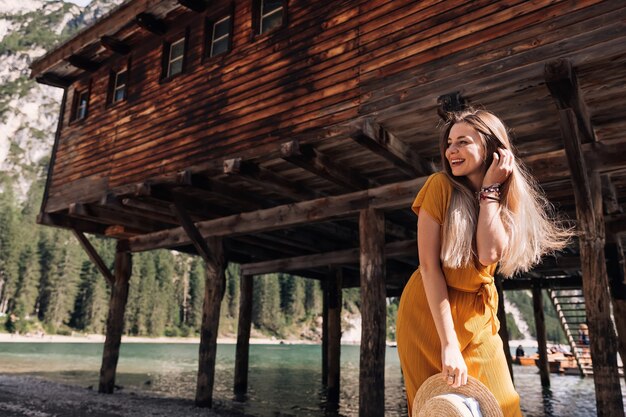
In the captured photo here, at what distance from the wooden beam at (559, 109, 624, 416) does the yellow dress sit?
14.6ft

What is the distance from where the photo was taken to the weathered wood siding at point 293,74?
21.1 feet

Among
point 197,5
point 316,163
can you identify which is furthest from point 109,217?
point 316,163

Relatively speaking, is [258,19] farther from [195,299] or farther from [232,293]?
[232,293]

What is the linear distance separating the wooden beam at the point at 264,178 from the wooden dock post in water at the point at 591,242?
494 cm

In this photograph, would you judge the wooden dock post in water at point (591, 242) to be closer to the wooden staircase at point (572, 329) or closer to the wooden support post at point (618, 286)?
the wooden support post at point (618, 286)

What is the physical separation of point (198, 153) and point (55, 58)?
248 inches

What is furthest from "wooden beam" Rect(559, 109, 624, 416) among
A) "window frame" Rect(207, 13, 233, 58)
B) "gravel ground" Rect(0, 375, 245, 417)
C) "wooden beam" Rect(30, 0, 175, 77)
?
"wooden beam" Rect(30, 0, 175, 77)

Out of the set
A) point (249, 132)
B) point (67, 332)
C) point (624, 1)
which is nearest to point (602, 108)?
point (624, 1)

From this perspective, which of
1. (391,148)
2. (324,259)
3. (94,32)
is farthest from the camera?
(324,259)

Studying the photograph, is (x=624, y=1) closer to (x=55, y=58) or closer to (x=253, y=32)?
(x=253, y=32)

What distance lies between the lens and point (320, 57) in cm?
832

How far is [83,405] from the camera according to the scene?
10.1 m

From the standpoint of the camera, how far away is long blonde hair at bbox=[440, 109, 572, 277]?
1.97 meters

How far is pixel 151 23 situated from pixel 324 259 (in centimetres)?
728
